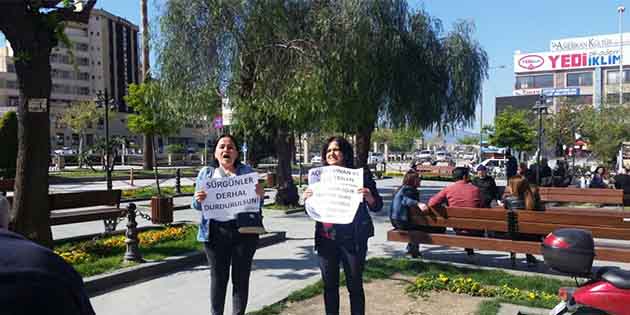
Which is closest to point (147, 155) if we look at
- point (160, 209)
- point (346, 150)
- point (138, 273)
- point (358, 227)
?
point (160, 209)

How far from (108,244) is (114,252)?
331mm

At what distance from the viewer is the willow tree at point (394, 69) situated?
12523 mm

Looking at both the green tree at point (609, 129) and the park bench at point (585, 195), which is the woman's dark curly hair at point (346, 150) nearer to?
the park bench at point (585, 195)

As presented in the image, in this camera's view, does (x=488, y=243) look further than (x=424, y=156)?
No

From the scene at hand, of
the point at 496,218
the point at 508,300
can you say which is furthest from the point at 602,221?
the point at 508,300

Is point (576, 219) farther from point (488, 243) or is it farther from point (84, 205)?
point (84, 205)

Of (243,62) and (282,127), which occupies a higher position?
(243,62)

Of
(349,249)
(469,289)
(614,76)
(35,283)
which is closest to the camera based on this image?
(35,283)

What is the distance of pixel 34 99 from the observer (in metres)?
6.27

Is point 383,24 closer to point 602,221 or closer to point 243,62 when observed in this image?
point 243,62

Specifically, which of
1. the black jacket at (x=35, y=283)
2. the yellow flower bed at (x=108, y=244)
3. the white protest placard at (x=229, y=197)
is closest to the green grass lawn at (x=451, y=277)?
the white protest placard at (x=229, y=197)

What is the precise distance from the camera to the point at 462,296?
5434mm

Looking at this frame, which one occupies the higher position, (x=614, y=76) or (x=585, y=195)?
(x=614, y=76)

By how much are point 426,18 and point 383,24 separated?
294cm
